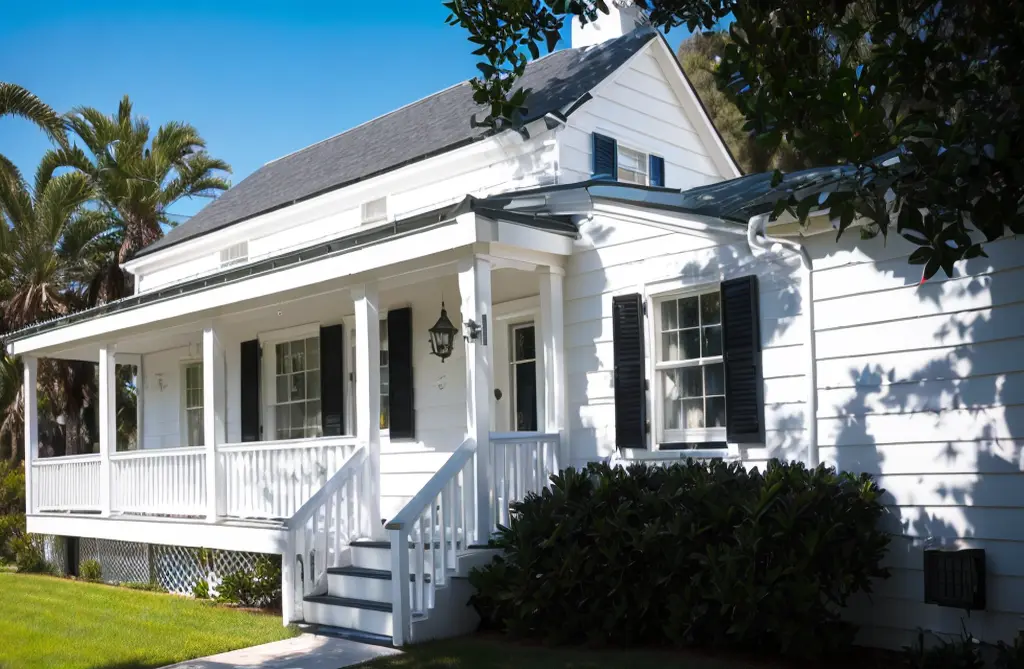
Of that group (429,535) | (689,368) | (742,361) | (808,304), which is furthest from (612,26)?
(429,535)

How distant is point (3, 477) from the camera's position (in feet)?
67.1

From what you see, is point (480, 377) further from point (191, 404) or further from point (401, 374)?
point (191, 404)

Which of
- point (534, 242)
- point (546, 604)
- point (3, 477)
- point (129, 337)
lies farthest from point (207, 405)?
point (3, 477)

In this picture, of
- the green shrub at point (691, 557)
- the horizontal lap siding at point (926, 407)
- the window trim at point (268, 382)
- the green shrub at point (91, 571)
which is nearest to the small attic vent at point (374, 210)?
the window trim at point (268, 382)

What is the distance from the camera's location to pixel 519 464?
32.3ft

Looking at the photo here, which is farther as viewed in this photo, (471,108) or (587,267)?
(471,108)

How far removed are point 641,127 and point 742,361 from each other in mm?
6271

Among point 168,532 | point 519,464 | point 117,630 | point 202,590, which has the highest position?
point 519,464

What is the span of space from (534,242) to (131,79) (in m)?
19.9

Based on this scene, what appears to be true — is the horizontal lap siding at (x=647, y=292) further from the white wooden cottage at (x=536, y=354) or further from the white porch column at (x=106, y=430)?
the white porch column at (x=106, y=430)

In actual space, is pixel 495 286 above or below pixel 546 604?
above

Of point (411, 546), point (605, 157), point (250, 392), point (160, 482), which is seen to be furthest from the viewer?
point (250, 392)

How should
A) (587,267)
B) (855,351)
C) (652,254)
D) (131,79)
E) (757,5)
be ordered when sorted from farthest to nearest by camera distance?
(131,79) < (587,267) < (652,254) < (855,351) < (757,5)

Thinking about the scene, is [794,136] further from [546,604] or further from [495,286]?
[495,286]
